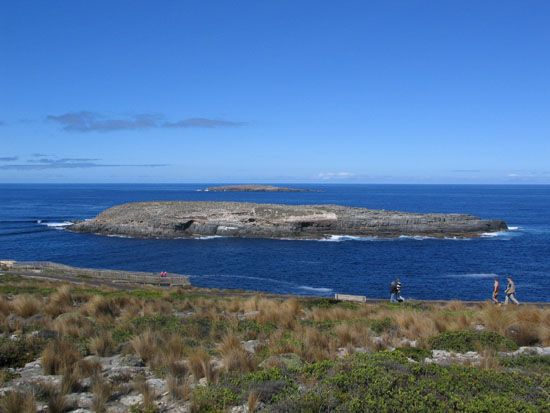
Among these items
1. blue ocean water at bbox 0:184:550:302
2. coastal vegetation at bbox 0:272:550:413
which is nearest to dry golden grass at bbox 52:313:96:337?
coastal vegetation at bbox 0:272:550:413

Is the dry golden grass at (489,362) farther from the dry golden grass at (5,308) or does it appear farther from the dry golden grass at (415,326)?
the dry golden grass at (5,308)

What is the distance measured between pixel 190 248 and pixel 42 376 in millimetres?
59234

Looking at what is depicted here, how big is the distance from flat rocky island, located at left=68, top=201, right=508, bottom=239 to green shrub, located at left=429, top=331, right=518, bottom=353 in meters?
66.7

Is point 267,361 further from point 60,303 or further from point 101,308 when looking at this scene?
point 60,303

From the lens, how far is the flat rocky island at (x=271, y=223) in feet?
268

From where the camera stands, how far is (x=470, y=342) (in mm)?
12141

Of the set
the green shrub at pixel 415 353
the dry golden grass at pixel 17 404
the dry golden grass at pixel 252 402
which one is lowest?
the green shrub at pixel 415 353

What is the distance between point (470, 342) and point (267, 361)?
5445 millimetres

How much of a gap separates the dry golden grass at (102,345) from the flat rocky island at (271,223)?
2683 inches

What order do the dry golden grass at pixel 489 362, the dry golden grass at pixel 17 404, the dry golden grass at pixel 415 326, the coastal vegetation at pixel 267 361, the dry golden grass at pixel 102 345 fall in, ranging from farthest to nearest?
the dry golden grass at pixel 415 326
the dry golden grass at pixel 102 345
the dry golden grass at pixel 489 362
the coastal vegetation at pixel 267 361
the dry golden grass at pixel 17 404

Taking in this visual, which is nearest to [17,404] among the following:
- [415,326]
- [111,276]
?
[415,326]

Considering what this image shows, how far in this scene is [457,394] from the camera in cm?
764

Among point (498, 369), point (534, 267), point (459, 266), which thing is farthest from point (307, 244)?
point (498, 369)

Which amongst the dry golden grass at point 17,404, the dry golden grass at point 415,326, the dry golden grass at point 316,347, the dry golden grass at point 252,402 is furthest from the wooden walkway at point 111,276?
the dry golden grass at point 252,402
